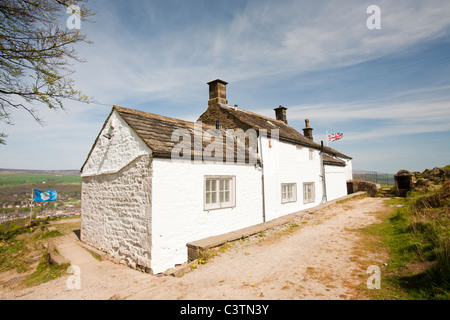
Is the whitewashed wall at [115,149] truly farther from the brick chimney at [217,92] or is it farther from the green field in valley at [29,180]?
the green field in valley at [29,180]

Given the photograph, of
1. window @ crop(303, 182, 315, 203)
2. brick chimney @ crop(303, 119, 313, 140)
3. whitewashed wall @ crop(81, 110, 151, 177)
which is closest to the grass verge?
window @ crop(303, 182, 315, 203)

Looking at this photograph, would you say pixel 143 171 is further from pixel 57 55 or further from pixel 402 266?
pixel 402 266

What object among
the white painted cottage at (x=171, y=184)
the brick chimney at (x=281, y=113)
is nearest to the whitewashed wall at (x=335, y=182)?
the brick chimney at (x=281, y=113)

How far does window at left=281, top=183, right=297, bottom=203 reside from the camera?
12938 mm

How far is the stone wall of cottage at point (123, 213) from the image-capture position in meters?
6.90

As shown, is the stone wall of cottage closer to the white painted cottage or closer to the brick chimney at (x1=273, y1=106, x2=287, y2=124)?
the white painted cottage

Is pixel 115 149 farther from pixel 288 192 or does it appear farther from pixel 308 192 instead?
pixel 308 192

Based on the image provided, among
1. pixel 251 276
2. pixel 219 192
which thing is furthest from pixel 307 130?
pixel 251 276

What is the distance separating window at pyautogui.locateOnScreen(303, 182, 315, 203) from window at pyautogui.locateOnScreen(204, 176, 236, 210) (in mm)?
7648

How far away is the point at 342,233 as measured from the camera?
8922 millimetres

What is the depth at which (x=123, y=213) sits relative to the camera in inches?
311

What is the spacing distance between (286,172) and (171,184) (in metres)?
8.10
